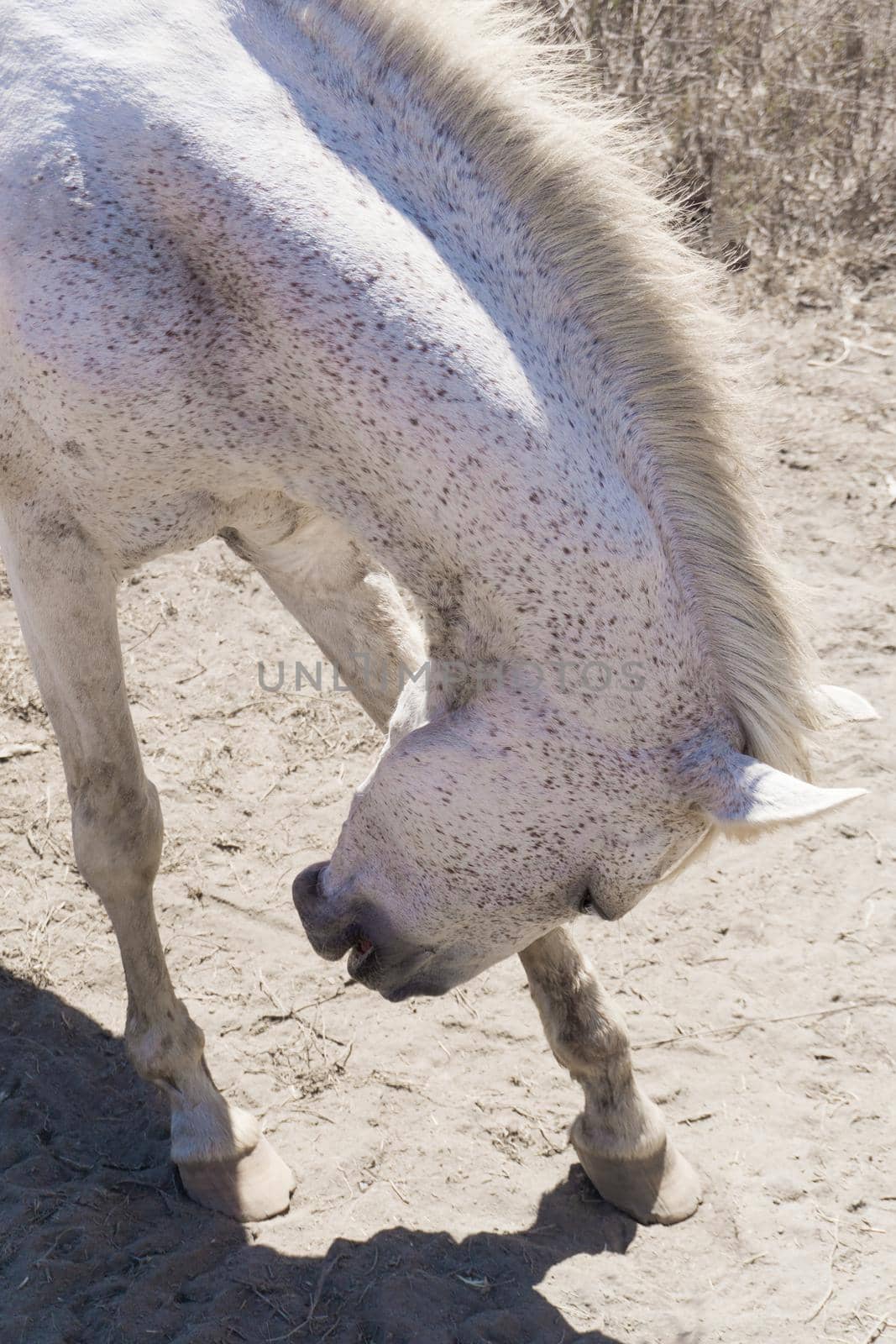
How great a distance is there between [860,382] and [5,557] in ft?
12.7

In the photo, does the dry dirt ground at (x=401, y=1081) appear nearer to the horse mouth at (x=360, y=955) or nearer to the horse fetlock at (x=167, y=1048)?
the horse fetlock at (x=167, y=1048)

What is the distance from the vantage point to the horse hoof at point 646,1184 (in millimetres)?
2668

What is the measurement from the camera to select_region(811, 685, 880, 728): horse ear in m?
1.91

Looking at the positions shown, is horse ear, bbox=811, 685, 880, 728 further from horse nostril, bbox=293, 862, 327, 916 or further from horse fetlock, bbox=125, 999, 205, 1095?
horse fetlock, bbox=125, 999, 205, 1095

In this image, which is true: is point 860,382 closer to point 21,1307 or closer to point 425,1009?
point 425,1009

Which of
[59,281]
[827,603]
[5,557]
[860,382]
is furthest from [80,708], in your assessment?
[860,382]

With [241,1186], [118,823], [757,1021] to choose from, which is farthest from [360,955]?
[757,1021]

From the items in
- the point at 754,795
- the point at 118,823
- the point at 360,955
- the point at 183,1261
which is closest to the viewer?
the point at 754,795

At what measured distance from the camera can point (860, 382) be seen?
524 centimetres

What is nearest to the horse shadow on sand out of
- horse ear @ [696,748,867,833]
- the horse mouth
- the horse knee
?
the horse knee

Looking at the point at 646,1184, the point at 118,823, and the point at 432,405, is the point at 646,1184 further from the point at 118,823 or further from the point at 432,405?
the point at 432,405

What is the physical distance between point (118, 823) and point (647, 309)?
4.84 ft

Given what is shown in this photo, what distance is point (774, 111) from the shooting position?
6090 millimetres

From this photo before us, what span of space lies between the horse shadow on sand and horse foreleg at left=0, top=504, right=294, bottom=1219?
11cm
